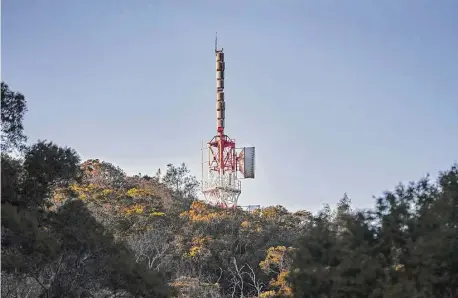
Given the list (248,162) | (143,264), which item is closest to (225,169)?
(248,162)

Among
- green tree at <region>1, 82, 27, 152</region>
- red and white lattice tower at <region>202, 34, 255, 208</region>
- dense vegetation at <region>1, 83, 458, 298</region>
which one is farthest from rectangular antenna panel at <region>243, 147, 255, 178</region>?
green tree at <region>1, 82, 27, 152</region>

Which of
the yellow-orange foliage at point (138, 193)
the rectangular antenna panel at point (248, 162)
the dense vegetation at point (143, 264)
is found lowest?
the dense vegetation at point (143, 264)

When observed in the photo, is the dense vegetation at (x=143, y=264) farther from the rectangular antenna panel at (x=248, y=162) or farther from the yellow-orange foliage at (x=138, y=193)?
the rectangular antenna panel at (x=248, y=162)

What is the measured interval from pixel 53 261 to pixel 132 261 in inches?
74.2

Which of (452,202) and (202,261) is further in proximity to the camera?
(202,261)

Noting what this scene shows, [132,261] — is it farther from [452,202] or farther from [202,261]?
[202,261]

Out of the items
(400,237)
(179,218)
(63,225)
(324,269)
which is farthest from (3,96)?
(179,218)

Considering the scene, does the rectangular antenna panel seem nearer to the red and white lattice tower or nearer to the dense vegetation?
the red and white lattice tower

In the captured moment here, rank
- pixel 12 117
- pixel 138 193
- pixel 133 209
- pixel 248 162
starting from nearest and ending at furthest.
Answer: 1. pixel 12 117
2. pixel 133 209
3. pixel 138 193
4. pixel 248 162

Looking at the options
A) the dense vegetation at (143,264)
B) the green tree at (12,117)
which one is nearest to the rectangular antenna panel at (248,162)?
the dense vegetation at (143,264)

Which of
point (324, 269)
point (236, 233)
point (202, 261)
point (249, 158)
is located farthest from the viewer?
point (249, 158)

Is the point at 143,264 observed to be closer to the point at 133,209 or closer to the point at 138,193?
the point at 133,209

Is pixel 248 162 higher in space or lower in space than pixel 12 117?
higher

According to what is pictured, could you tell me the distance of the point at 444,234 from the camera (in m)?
11.8
